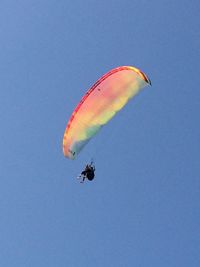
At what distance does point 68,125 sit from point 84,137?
1.27 m

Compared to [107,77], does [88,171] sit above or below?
below

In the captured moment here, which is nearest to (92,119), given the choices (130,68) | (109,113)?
(109,113)

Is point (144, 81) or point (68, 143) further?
point (68, 143)

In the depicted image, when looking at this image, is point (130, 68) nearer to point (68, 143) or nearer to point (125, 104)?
point (125, 104)

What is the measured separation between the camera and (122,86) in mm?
44656

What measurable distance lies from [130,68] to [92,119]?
14.6ft

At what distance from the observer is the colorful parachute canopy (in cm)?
4406

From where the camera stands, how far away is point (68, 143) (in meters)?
46.5

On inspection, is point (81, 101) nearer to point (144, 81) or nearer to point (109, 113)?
point (109, 113)

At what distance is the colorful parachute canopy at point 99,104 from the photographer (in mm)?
44062

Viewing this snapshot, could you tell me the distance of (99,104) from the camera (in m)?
45.2

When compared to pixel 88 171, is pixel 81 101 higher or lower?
higher

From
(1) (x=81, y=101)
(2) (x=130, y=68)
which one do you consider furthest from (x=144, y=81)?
(1) (x=81, y=101)

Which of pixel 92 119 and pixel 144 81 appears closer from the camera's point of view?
pixel 144 81
